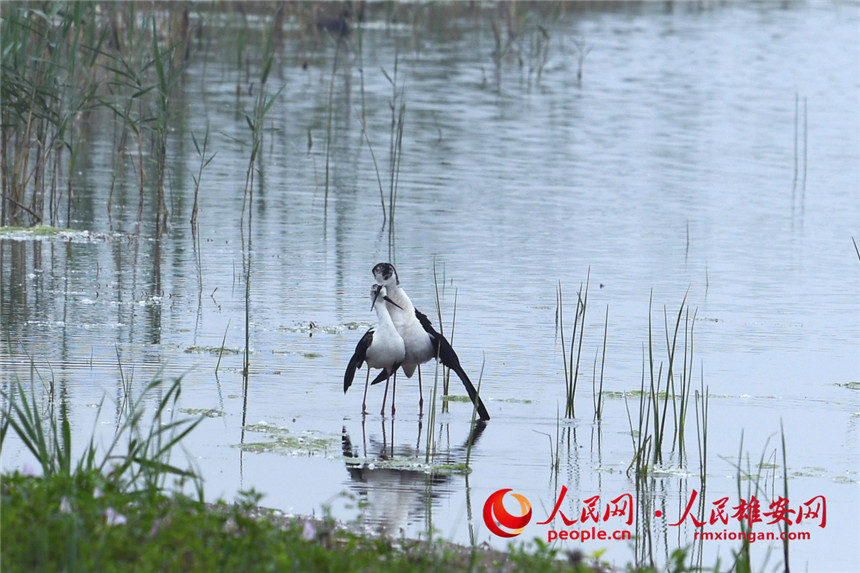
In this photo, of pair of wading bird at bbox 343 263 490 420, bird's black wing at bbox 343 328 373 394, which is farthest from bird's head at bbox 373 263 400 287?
bird's black wing at bbox 343 328 373 394

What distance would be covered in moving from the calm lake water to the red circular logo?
46 millimetres

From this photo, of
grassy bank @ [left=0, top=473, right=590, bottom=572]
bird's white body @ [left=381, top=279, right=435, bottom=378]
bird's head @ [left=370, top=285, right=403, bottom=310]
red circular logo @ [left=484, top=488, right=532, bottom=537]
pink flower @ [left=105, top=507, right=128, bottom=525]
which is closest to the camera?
grassy bank @ [left=0, top=473, right=590, bottom=572]

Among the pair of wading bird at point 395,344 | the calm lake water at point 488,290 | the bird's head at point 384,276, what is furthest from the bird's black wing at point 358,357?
the bird's head at point 384,276

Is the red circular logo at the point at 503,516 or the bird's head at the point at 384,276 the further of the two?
the bird's head at the point at 384,276

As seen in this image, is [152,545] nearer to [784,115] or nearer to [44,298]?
[44,298]

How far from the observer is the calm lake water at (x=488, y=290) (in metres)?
6.04

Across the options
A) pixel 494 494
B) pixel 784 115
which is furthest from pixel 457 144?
pixel 494 494

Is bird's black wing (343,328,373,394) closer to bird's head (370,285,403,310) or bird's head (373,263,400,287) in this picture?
bird's head (370,285,403,310)

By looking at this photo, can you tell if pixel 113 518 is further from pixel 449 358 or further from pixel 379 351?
pixel 449 358

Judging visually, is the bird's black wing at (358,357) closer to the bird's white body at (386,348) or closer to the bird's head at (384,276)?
the bird's white body at (386,348)

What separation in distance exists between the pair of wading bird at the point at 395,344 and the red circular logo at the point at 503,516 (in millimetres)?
1050

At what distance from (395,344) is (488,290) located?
2.76 meters

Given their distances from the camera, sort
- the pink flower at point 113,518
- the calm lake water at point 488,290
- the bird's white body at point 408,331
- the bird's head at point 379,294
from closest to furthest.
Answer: the pink flower at point 113,518, the calm lake water at point 488,290, the bird's white body at point 408,331, the bird's head at point 379,294

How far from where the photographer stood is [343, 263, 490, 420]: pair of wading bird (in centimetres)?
699
